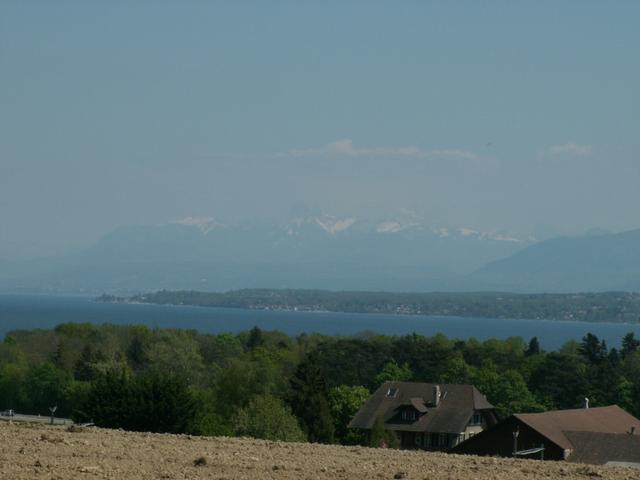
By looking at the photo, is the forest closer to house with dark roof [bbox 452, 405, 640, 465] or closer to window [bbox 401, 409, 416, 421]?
window [bbox 401, 409, 416, 421]

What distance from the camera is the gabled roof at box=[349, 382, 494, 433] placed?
6425 cm

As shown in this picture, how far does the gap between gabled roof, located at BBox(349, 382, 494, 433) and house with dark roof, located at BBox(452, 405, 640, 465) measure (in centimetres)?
1746

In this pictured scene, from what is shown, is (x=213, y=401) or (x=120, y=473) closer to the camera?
(x=120, y=473)

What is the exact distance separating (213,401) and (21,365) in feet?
96.2

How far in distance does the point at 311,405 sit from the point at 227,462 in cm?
4440

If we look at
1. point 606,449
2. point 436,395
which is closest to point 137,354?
point 436,395

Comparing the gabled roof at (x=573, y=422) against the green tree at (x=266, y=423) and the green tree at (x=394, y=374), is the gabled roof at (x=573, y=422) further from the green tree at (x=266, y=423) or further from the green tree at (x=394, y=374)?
the green tree at (x=394, y=374)

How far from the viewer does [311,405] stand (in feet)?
202

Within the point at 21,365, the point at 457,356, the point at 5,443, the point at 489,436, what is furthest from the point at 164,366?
the point at 5,443

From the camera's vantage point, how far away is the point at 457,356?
298 feet

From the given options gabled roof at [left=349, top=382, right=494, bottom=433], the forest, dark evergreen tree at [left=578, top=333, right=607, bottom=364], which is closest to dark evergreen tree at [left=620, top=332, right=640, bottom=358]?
the forest

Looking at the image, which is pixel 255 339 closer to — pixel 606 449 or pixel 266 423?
pixel 266 423

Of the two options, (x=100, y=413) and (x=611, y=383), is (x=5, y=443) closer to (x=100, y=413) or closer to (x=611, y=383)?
(x=100, y=413)

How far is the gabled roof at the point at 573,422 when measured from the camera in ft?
125
